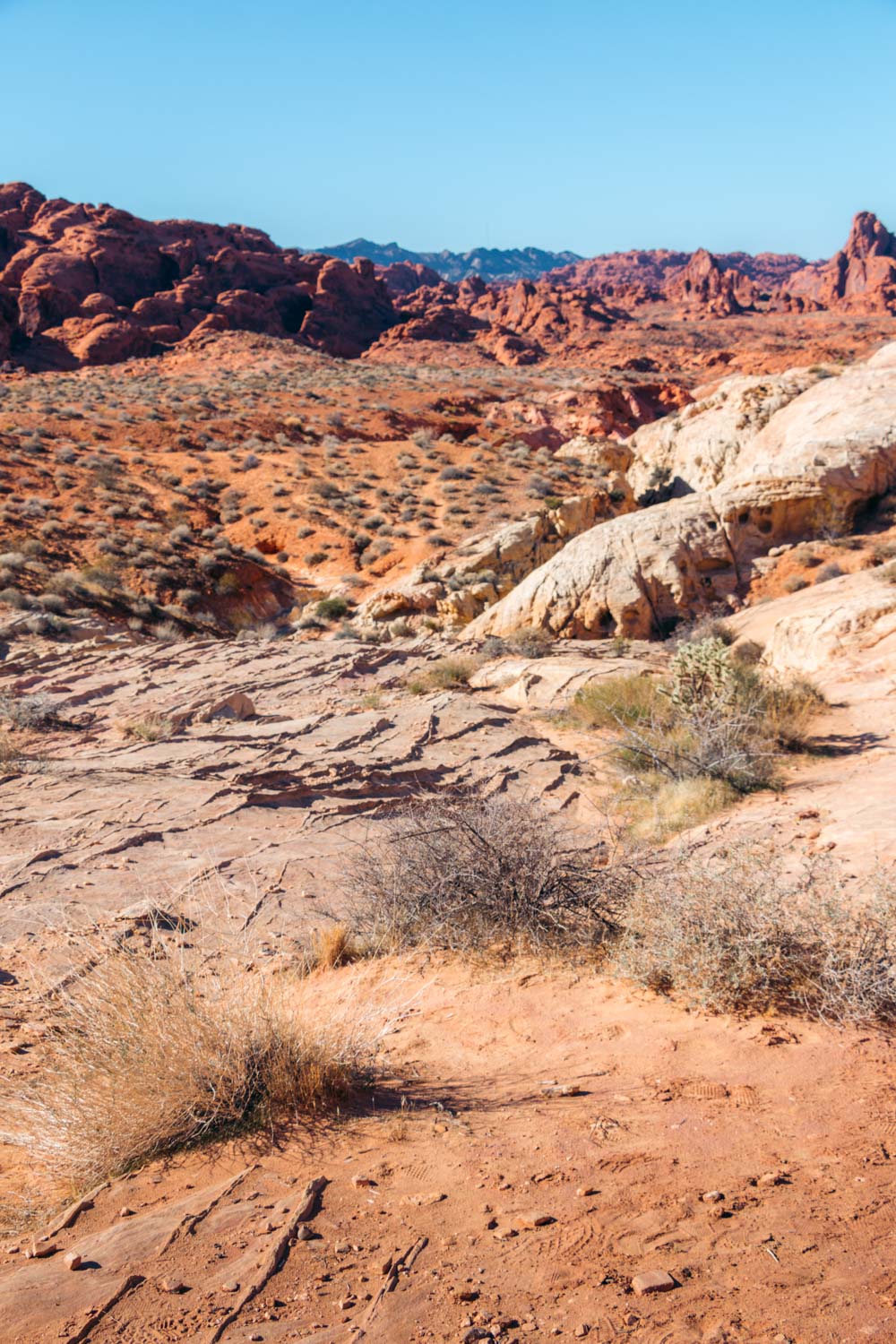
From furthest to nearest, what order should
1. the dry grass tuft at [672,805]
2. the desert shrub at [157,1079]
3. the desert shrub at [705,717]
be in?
the desert shrub at [705,717]
the dry grass tuft at [672,805]
the desert shrub at [157,1079]

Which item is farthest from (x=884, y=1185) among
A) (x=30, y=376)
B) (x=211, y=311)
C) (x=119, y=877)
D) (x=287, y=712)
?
(x=211, y=311)

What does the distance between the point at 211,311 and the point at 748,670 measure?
6249cm

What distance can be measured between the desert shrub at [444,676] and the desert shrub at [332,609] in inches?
286

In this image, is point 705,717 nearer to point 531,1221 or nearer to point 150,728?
point 150,728

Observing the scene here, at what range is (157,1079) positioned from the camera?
110 inches

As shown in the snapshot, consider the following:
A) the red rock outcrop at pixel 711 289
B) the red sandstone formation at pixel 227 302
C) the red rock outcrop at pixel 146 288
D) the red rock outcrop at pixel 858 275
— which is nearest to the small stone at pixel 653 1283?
the red sandstone formation at pixel 227 302

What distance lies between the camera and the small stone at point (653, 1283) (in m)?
1.97

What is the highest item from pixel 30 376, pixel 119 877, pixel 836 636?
pixel 30 376

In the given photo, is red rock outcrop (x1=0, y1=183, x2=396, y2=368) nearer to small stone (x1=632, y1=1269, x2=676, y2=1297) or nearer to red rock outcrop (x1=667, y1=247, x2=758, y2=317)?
red rock outcrop (x1=667, y1=247, x2=758, y2=317)

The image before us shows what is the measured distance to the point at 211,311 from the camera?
6141 cm

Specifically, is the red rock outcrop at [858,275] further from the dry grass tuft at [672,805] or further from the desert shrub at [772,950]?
the desert shrub at [772,950]

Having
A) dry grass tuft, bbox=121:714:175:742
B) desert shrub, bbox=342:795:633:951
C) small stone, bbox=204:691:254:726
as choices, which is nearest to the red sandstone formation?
small stone, bbox=204:691:254:726

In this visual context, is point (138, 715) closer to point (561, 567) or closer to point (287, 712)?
point (287, 712)

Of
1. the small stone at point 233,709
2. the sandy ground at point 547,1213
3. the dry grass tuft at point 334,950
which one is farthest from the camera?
the small stone at point 233,709
